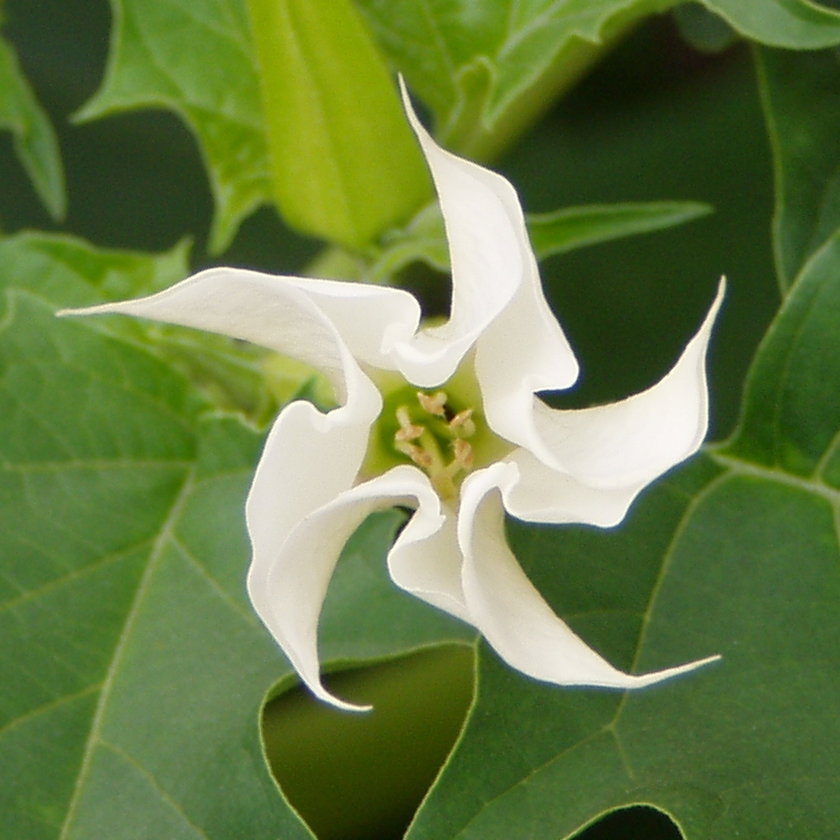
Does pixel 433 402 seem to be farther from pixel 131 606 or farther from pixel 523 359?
pixel 131 606

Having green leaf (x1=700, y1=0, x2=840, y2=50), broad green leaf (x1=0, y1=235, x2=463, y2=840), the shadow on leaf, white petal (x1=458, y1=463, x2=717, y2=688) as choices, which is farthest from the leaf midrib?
green leaf (x1=700, y1=0, x2=840, y2=50)

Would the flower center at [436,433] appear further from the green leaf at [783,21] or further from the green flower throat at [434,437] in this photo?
the green leaf at [783,21]

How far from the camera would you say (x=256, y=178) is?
30.2 inches

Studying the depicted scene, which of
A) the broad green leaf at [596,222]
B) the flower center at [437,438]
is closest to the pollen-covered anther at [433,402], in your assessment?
the flower center at [437,438]

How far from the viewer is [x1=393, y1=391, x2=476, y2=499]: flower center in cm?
54

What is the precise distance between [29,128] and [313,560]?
48 cm

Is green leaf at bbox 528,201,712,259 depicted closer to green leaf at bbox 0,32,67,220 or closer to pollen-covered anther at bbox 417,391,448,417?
pollen-covered anther at bbox 417,391,448,417

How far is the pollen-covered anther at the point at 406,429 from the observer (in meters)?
0.54

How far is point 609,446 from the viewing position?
469mm

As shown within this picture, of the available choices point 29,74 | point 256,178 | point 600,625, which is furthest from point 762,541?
point 29,74

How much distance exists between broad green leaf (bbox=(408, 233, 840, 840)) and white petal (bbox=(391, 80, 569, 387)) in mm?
135

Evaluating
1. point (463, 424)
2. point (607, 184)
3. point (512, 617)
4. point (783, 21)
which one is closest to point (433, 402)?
point (463, 424)

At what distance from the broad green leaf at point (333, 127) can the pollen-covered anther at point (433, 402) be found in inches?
7.2

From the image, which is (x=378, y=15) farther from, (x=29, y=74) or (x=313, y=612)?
(x=29, y=74)
